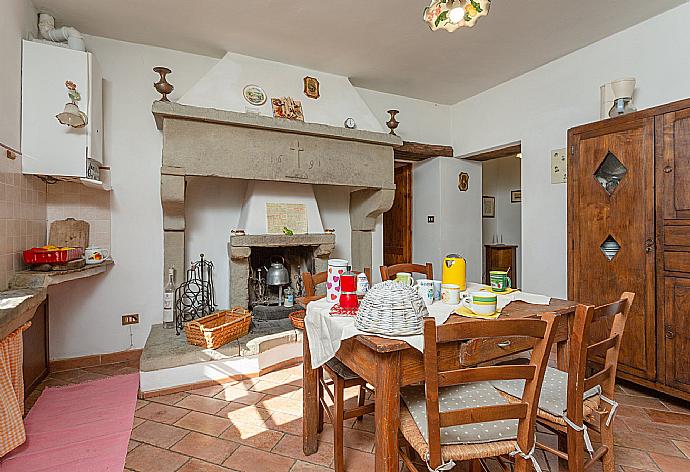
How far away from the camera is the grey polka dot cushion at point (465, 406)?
1.23 m

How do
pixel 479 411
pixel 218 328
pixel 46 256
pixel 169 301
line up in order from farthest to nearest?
pixel 169 301 < pixel 218 328 < pixel 46 256 < pixel 479 411

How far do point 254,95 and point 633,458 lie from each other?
A: 3652 mm

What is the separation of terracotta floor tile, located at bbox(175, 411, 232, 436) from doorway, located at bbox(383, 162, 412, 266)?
3.50m

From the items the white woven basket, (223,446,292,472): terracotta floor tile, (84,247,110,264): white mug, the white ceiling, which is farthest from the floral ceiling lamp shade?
(84,247,110,264): white mug

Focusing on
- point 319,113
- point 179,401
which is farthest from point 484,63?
point 179,401

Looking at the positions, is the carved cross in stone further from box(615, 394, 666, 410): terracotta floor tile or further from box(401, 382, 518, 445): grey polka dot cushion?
box(615, 394, 666, 410): terracotta floor tile

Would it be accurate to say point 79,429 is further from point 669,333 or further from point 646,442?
point 669,333

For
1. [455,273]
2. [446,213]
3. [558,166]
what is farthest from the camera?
[446,213]

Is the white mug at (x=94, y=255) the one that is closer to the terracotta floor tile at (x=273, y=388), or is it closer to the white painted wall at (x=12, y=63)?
the white painted wall at (x=12, y=63)

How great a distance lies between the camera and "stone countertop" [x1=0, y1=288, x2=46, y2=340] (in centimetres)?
170

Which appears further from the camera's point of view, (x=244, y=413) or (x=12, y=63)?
(x=12, y=63)

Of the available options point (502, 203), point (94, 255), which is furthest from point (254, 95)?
point (502, 203)

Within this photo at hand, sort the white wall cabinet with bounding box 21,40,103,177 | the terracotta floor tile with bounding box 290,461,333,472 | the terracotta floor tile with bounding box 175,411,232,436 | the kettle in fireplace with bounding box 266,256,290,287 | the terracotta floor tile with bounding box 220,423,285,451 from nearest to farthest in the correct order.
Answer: the terracotta floor tile with bounding box 290,461,333,472
the terracotta floor tile with bounding box 220,423,285,451
the terracotta floor tile with bounding box 175,411,232,436
the white wall cabinet with bounding box 21,40,103,177
the kettle in fireplace with bounding box 266,256,290,287

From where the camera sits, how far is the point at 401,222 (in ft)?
17.7
